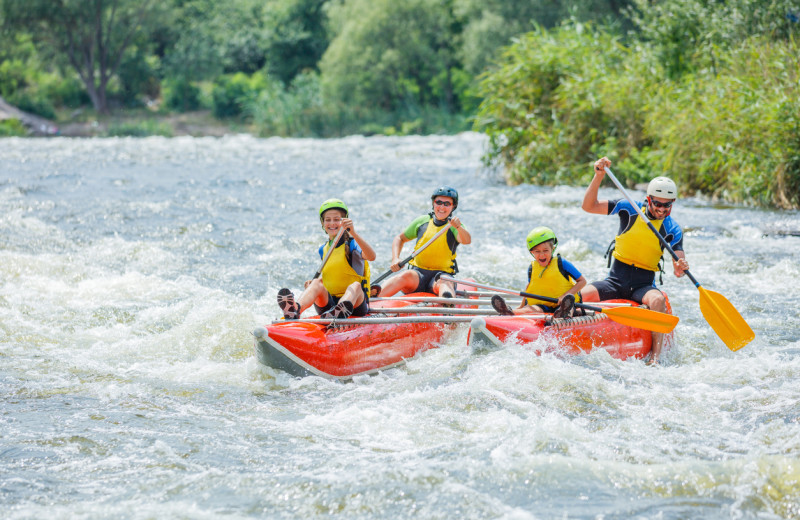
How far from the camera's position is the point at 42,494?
367 centimetres

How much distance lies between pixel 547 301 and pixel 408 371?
1.08 metres

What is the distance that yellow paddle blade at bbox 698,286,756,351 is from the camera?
5.66 metres

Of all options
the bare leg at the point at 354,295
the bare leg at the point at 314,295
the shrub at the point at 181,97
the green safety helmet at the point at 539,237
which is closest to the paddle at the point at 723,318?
the green safety helmet at the point at 539,237

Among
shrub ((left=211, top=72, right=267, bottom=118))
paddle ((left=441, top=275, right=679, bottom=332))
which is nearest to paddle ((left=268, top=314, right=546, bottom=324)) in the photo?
paddle ((left=441, top=275, right=679, bottom=332))

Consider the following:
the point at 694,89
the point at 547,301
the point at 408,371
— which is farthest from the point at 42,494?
the point at 694,89

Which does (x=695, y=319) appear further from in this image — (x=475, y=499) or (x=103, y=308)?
(x=103, y=308)

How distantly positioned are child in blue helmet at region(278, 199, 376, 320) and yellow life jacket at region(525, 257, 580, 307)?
122 cm

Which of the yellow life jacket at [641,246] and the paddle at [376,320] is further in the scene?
the yellow life jacket at [641,246]

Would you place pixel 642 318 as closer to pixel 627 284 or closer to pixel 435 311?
pixel 627 284

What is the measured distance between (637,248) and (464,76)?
26887 mm

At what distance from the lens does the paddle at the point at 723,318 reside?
5660mm

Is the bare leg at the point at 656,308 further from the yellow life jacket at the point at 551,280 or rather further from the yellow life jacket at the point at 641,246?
the yellow life jacket at the point at 551,280

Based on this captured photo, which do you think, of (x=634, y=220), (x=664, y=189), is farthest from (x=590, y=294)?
(x=664, y=189)

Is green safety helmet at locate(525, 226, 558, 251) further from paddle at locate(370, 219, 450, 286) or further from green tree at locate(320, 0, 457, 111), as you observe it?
green tree at locate(320, 0, 457, 111)
